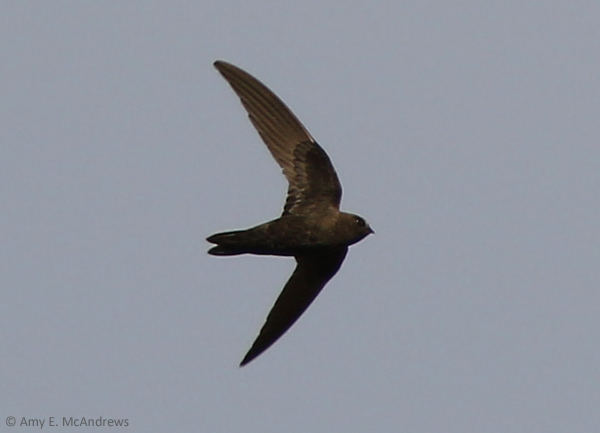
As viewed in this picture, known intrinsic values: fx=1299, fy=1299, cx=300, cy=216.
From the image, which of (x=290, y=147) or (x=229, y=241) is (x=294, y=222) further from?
(x=290, y=147)

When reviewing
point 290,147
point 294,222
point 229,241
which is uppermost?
point 290,147

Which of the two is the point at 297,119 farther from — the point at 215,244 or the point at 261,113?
the point at 215,244

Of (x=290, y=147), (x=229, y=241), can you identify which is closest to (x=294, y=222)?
(x=229, y=241)

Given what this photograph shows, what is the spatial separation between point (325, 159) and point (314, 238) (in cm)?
85

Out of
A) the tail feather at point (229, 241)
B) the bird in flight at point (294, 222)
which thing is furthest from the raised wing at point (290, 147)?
the tail feather at point (229, 241)

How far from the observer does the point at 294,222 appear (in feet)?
38.2

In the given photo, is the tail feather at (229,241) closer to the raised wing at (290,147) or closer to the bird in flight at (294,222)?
the bird in flight at (294,222)

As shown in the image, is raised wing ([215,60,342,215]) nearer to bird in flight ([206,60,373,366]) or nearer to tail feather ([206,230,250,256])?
bird in flight ([206,60,373,366])

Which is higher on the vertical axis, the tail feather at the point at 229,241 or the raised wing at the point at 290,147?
the raised wing at the point at 290,147

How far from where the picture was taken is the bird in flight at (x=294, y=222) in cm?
1156

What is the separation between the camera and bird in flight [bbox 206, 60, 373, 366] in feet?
37.9

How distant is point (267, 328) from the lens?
12.5 metres

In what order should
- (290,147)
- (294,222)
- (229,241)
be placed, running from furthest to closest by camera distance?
(290,147) → (294,222) → (229,241)

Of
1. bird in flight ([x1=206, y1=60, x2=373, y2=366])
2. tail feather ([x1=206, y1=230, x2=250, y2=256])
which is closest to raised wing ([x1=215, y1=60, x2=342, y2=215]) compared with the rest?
bird in flight ([x1=206, y1=60, x2=373, y2=366])
